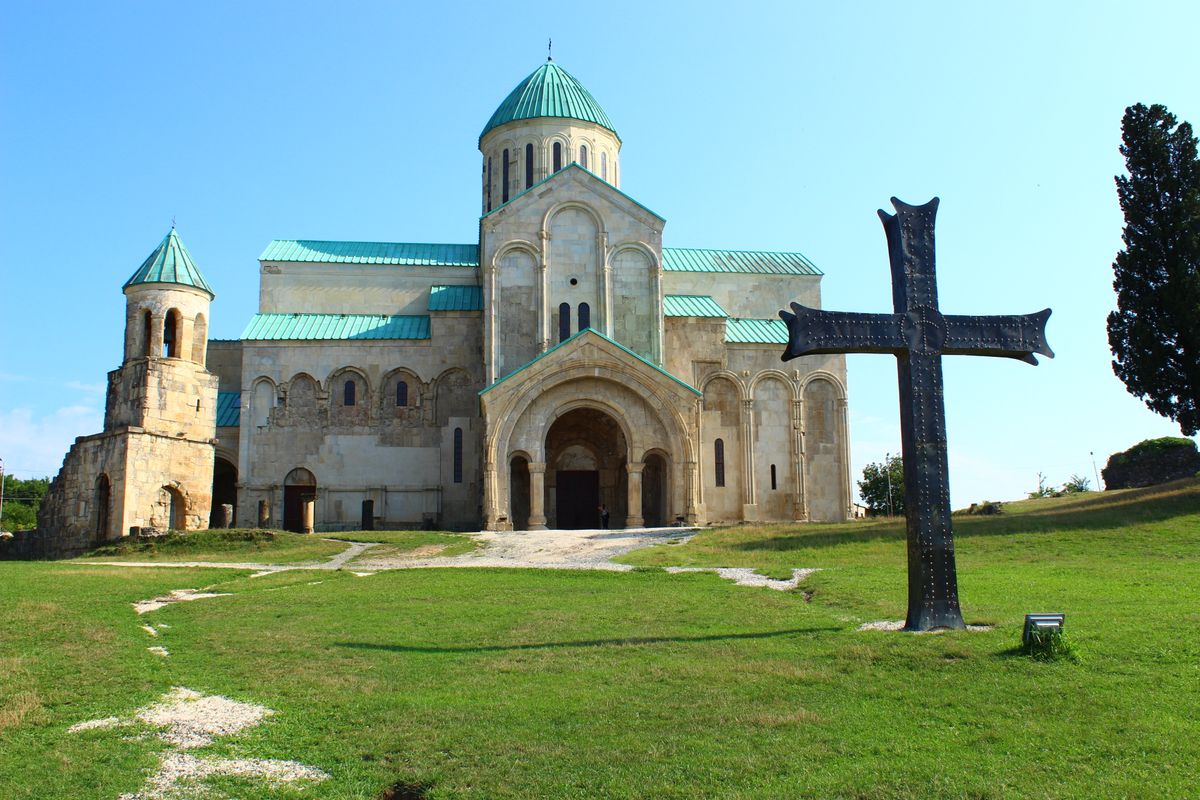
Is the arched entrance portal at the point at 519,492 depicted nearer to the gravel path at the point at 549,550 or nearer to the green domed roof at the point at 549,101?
the gravel path at the point at 549,550

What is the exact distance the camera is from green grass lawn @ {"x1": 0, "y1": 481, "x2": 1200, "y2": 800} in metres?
6.48

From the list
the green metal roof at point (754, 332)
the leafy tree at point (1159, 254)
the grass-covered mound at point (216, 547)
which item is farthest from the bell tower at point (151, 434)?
the leafy tree at point (1159, 254)

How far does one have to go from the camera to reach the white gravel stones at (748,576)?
15995mm

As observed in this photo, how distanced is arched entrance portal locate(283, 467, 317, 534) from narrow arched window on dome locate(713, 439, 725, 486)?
13.8 meters

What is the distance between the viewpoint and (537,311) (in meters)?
33.8

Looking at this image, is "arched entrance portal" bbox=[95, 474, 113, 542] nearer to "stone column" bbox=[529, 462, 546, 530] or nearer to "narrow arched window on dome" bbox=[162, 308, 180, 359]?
"narrow arched window on dome" bbox=[162, 308, 180, 359]

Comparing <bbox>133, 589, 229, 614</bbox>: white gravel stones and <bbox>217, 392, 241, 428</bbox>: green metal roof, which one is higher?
<bbox>217, 392, 241, 428</bbox>: green metal roof

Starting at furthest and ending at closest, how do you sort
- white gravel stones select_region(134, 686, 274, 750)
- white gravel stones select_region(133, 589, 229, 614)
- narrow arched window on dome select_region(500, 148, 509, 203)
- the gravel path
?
narrow arched window on dome select_region(500, 148, 509, 203)
the gravel path
white gravel stones select_region(133, 589, 229, 614)
white gravel stones select_region(134, 686, 274, 750)

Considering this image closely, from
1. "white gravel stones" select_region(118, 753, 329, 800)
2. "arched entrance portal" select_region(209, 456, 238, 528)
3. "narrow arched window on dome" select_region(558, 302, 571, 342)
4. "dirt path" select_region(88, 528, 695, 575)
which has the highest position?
"narrow arched window on dome" select_region(558, 302, 571, 342)

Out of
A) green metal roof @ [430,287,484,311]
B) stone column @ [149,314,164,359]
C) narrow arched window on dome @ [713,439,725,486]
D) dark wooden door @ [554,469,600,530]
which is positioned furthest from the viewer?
green metal roof @ [430,287,484,311]

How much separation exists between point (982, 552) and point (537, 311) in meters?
17.7

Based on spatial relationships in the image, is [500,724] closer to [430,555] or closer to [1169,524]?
[430,555]

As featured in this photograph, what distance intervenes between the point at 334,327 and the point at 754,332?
15.2 meters

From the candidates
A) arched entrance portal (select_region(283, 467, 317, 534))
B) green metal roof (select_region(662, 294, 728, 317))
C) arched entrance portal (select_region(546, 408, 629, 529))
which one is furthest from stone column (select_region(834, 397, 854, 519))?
arched entrance portal (select_region(283, 467, 317, 534))
